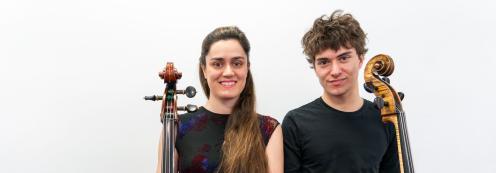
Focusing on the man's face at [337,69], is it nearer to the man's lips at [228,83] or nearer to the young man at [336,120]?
the young man at [336,120]

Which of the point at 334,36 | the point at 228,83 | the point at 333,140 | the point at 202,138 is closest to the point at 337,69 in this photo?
the point at 334,36

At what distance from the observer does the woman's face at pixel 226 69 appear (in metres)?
1.10

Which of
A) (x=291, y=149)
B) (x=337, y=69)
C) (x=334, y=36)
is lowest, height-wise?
(x=291, y=149)

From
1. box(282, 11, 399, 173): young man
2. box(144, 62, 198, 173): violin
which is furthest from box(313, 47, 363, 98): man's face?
box(144, 62, 198, 173): violin

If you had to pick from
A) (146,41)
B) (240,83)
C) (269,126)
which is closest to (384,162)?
(269,126)

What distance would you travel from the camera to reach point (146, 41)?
1551 millimetres

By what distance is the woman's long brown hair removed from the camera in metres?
1.06

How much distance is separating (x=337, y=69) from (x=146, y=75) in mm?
807

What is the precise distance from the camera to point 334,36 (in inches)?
44.8

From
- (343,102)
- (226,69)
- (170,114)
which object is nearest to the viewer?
(170,114)

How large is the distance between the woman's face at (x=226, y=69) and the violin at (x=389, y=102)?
0.37m

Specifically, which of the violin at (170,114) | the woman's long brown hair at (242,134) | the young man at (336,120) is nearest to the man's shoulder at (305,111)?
the young man at (336,120)

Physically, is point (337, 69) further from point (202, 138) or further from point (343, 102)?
point (202, 138)

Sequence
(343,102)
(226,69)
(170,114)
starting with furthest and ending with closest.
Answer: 1. (343,102)
2. (226,69)
3. (170,114)
